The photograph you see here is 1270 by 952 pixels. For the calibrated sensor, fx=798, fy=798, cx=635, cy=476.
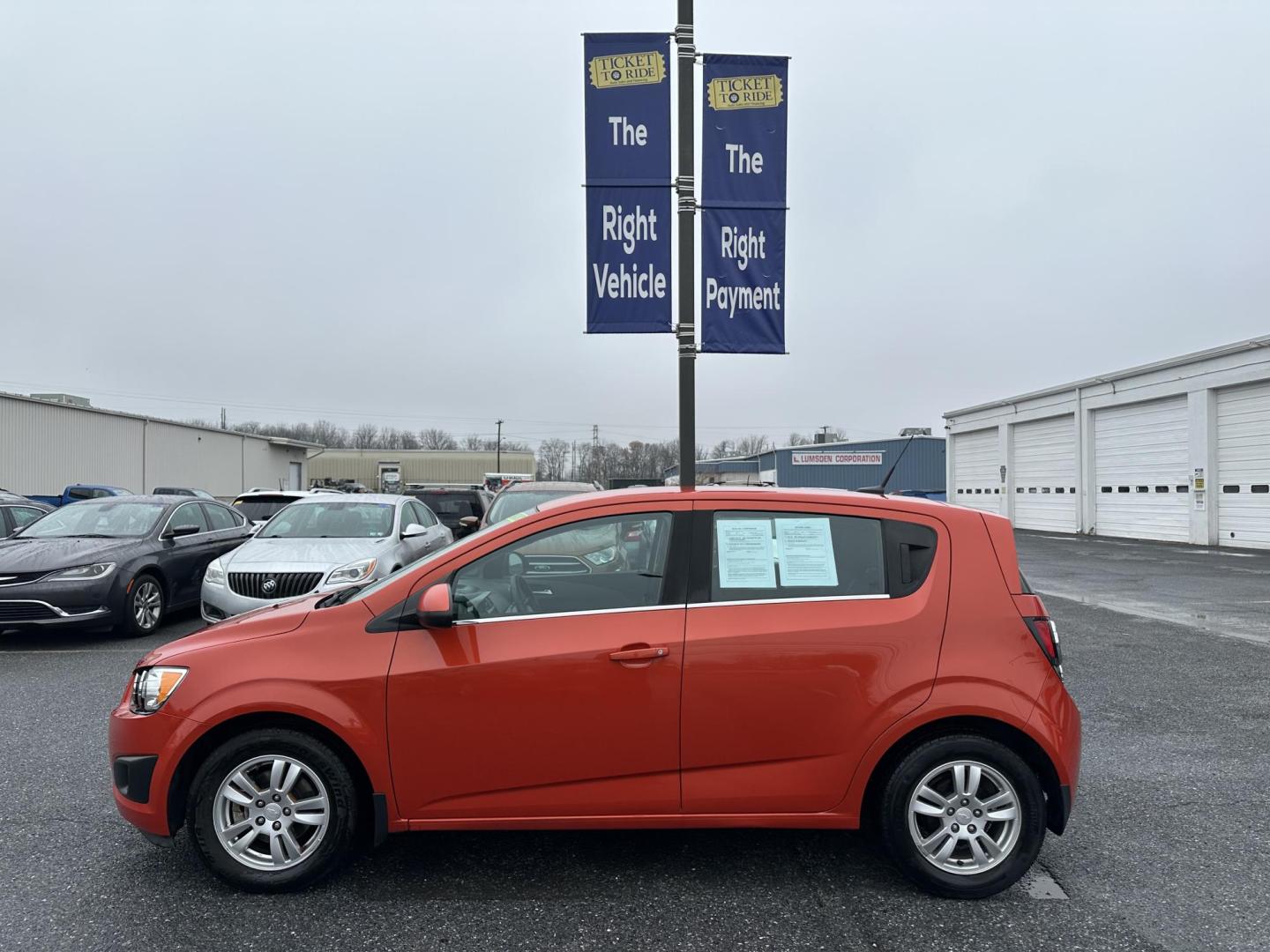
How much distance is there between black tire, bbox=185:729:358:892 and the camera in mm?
3156

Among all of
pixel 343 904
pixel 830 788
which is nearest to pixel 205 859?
pixel 343 904

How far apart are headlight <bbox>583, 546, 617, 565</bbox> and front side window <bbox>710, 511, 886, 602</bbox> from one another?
0.43 m

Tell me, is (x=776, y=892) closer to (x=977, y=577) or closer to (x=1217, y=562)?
(x=977, y=577)

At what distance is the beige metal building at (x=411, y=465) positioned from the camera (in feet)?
273

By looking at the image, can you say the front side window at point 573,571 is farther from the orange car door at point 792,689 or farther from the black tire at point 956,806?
the black tire at point 956,806

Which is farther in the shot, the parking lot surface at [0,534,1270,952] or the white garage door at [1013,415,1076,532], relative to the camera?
the white garage door at [1013,415,1076,532]

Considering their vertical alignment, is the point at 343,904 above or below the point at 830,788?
Result: below

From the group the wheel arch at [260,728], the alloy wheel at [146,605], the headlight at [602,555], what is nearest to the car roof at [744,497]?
the headlight at [602,555]

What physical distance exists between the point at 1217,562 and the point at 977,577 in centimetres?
1702

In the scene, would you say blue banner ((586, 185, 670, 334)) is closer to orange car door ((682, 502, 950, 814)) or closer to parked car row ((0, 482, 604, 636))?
parked car row ((0, 482, 604, 636))

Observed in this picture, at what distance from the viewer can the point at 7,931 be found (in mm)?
2889

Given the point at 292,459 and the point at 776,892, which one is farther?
the point at 292,459

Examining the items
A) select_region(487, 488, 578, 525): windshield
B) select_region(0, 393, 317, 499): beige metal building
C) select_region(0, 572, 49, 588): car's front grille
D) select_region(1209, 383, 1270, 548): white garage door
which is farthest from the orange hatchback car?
select_region(0, 393, 317, 499): beige metal building

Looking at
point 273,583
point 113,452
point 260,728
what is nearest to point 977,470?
point 273,583
